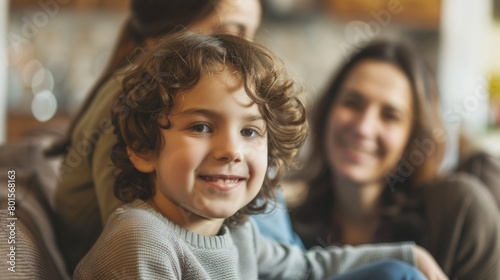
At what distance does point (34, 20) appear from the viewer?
395 cm

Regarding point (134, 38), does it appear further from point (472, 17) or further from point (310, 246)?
point (472, 17)

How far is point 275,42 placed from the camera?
3812mm

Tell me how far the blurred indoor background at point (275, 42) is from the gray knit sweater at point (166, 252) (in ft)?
9.69

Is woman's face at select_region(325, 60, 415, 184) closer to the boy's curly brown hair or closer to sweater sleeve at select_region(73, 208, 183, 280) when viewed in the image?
the boy's curly brown hair

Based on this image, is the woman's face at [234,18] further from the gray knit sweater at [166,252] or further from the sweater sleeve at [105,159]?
the gray knit sweater at [166,252]

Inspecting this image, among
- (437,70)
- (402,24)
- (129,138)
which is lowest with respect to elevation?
(437,70)

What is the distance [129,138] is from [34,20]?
11.4ft

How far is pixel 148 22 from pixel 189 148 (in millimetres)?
392

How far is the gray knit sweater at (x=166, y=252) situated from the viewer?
0.71 meters

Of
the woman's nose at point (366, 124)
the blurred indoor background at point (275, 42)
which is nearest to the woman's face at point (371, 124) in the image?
the woman's nose at point (366, 124)

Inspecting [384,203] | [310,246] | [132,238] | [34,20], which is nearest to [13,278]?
[132,238]

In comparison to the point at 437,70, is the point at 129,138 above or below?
above

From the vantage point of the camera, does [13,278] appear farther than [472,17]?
No

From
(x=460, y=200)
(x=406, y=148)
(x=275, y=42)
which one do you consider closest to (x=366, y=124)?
(x=406, y=148)
